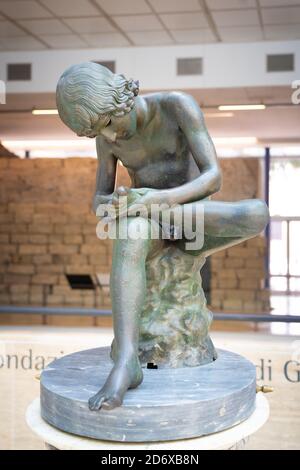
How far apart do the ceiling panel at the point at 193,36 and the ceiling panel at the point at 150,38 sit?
11cm

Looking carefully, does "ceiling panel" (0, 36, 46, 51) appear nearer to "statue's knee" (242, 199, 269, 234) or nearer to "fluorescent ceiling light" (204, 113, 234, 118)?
"fluorescent ceiling light" (204, 113, 234, 118)

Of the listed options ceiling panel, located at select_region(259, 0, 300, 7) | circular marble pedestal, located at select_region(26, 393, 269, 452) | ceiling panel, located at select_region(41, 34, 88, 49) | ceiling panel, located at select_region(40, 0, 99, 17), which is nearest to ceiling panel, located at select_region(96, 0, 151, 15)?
ceiling panel, located at select_region(40, 0, 99, 17)

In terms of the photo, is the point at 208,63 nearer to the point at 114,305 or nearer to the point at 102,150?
the point at 102,150

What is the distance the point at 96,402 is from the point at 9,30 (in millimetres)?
5377

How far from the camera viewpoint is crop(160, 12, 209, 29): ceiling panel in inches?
237

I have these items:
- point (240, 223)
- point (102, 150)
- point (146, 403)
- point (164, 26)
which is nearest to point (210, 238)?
point (240, 223)

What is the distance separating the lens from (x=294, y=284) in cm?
1291

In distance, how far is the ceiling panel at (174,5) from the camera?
571cm

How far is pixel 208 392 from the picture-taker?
2.28 m

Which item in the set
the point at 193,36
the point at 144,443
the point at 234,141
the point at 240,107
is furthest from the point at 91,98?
the point at 234,141

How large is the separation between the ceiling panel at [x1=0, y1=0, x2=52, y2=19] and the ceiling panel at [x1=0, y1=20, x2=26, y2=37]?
0.22m

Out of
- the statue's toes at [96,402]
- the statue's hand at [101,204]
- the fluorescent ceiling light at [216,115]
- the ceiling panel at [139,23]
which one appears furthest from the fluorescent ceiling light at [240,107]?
the statue's toes at [96,402]

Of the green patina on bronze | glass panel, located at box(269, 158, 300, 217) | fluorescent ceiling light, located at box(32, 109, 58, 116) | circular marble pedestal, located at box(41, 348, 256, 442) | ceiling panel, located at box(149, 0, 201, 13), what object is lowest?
circular marble pedestal, located at box(41, 348, 256, 442)

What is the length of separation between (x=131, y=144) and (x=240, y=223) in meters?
0.64
